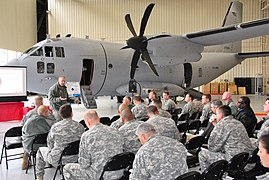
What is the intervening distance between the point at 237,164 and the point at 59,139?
253cm

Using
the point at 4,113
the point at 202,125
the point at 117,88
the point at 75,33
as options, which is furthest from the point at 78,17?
the point at 202,125

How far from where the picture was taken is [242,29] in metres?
11.6

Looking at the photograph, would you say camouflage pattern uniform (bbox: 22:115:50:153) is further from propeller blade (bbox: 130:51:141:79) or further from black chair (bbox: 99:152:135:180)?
propeller blade (bbox: 130:51:141:79)

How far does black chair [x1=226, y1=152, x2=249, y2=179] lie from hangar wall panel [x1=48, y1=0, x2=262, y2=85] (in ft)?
83.3

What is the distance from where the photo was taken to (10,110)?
1192 centimetres

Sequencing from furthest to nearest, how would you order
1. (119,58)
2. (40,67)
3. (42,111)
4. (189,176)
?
(119,58) < (40,67) < (42,111) < (189,176)

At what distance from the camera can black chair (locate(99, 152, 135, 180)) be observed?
3803 millimetres

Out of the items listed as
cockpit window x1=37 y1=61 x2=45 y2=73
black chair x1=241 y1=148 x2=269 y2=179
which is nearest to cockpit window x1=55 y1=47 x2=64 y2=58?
cockpit window x1=37 y1=61 x2=45 y2=73

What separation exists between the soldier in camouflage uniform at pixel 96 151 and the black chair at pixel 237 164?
140 cm

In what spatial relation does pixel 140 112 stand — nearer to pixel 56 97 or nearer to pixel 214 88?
pixel 56 97

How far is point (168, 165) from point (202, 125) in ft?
15.0

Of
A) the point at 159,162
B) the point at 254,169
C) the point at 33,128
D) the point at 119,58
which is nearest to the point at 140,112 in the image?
the point at 33,128

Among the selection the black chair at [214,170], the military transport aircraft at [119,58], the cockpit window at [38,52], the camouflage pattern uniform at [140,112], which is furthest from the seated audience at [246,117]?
the cockpit window at [38,52]

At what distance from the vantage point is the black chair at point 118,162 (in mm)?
3803
